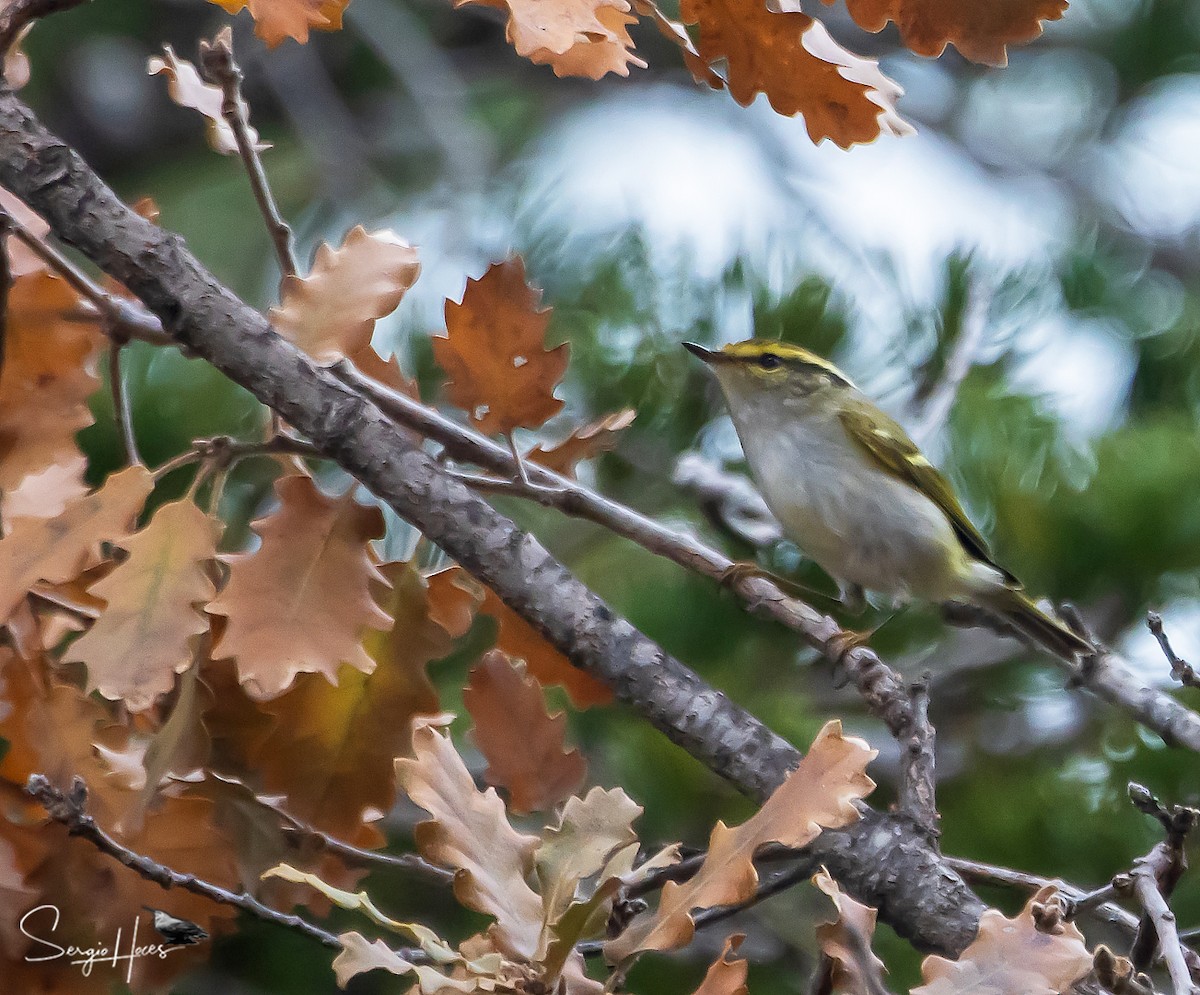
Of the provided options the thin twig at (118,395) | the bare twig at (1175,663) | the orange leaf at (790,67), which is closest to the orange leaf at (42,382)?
the thin twig at (118,395)

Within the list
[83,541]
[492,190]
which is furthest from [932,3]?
[492,190]

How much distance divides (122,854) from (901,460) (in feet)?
4.99

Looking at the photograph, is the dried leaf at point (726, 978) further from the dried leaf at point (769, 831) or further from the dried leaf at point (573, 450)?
the dried leaf at point (573, 450)

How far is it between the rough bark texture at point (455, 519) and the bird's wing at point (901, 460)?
121 centimetres

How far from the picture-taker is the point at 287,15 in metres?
0.84

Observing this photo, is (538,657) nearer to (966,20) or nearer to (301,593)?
(301,593)

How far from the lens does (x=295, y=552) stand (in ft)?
3.01

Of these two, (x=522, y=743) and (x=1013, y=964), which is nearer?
(x=1013, y=964)

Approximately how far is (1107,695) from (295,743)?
901mm

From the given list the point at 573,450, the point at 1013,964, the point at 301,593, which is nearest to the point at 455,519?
the point at 301,593

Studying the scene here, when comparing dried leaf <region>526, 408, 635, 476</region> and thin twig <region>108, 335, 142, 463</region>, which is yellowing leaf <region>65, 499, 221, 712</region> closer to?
thin twig <region>108, 335, 142, 463</region>

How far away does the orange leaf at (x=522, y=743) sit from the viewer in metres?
1.02

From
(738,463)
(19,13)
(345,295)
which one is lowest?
(738,463)

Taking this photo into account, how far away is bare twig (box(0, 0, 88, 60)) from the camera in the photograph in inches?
34.8
